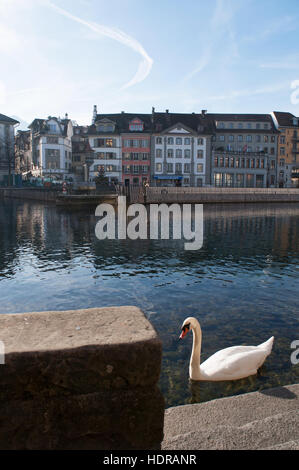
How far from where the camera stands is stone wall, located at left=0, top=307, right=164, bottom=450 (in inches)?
97.1

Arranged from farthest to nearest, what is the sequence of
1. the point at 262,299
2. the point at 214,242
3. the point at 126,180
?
1. the point at 126,180
2. the point at 214,242
3. the point at 262,299

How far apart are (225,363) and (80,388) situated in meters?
4.50

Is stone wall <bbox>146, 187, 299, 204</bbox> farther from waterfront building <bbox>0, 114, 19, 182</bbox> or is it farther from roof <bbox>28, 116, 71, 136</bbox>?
waterfront building <bbox>0, 114, 19, 182</bbox>

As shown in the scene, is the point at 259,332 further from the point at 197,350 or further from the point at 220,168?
the point at 220,168

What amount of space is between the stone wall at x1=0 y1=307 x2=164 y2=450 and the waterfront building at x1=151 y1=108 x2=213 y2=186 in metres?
78.4

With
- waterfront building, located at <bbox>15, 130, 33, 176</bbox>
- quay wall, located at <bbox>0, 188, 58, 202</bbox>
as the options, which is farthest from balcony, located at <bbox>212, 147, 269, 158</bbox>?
waterfront building, located at <bbox>15, 130, 33, 176</bbox>

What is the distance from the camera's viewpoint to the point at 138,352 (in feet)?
→ 8.39

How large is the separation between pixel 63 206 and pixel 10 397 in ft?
171

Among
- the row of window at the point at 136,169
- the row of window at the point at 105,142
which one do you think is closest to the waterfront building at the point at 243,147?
the row of window at the point at 136,169

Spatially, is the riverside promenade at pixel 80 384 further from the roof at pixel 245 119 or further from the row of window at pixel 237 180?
the roof at pixel 245 119

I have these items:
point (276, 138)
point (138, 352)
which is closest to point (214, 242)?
point (138, 352)

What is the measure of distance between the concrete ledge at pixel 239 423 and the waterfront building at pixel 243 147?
264ft

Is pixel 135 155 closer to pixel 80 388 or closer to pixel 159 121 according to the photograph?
pixel 159 121

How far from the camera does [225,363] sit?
6.55 metres
